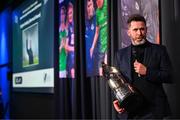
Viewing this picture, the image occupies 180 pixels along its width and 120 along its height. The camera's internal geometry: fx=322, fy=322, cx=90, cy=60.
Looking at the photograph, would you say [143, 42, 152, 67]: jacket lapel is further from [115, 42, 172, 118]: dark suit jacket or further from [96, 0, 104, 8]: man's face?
[96, 0, 104, 8]: man's face

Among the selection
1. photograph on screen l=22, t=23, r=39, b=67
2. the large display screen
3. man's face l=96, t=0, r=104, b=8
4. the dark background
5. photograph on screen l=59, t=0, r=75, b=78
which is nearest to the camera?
the dark background

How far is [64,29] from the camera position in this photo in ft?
11.9

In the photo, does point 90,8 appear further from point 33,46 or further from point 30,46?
point 30,46

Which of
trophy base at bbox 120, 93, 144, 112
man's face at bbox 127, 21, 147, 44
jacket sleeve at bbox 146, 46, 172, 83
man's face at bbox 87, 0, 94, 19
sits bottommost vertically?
trophy base at bbox 120, 93, 144, 112

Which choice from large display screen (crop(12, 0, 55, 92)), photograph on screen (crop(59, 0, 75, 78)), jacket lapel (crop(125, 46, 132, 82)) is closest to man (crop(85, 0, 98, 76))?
photograph on screen (crop(59, 0, 75, 78))

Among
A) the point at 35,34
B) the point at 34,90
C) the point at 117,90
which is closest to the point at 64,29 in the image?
the point at 35,34

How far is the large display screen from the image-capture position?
4000mm

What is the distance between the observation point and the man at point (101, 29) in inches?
111

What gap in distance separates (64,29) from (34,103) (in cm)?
152

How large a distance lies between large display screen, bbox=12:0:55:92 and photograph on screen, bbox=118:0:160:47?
4.85 ft

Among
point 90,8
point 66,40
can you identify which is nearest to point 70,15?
point 66,40

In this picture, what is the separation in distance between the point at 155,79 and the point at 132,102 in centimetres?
18

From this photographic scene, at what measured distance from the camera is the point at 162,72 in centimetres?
177

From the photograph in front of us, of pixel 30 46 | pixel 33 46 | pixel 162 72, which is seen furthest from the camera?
pixel 30 46
